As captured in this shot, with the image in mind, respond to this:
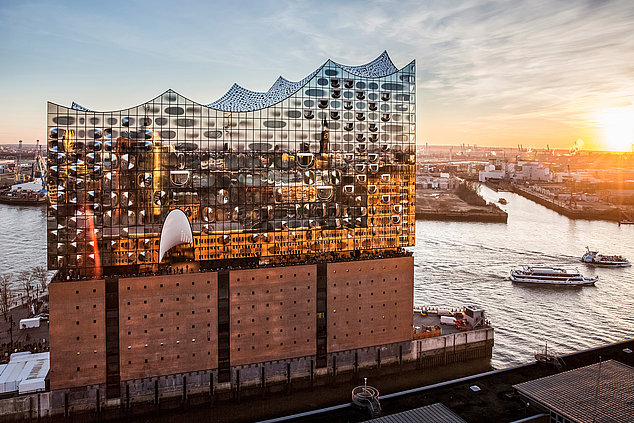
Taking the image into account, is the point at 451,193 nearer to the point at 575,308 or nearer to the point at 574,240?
the point at 574,240

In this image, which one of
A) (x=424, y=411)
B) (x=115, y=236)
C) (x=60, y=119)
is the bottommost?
(x=424, y=411)

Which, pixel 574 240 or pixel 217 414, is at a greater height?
pixel 574 240

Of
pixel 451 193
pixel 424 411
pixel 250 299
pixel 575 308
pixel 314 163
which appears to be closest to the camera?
pixel 424 411

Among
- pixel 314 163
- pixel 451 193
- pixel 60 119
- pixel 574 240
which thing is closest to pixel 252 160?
pixel 314 163

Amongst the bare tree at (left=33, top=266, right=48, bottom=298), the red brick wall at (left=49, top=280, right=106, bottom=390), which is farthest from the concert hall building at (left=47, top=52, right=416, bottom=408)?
the bare tree at (left=33, top=266, right=48, bottom=298)

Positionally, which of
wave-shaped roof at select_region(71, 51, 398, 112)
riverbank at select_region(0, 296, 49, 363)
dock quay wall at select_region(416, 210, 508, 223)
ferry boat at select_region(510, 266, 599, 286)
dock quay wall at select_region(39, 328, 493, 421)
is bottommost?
dock quay wall at select_region(39, 328, 493, 421)

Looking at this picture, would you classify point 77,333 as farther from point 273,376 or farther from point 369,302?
point 369,302

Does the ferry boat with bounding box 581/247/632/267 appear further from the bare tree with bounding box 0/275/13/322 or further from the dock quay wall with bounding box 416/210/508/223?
the bare tree with bounding box 0/275/13/322
